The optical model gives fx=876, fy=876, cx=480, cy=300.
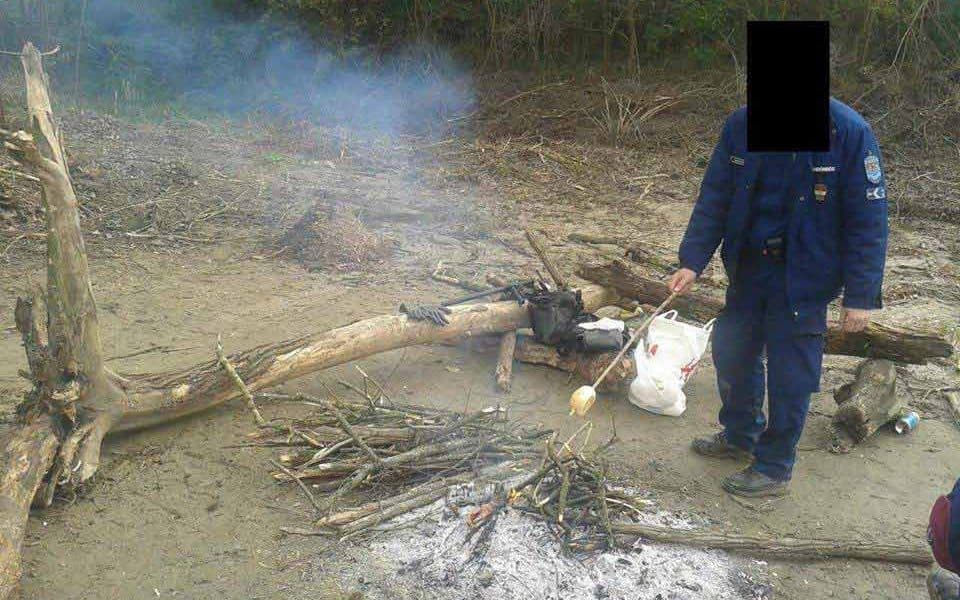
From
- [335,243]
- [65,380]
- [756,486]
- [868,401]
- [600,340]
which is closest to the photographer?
[65,380]

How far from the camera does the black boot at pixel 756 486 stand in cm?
395

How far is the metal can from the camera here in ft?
15.0

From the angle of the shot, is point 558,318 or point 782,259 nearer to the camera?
point 782,259

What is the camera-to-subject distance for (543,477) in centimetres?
368

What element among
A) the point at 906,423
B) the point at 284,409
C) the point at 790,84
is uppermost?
the point at 790,84

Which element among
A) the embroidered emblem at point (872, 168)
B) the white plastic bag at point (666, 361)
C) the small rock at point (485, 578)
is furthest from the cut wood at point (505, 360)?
the embroidered emblem at point (872, 168)

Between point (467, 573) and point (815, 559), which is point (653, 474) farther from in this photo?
point (467, 573)

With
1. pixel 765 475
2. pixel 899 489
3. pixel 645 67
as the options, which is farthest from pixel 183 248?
pixel 645 67

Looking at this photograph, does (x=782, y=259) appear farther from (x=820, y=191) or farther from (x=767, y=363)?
(x=767, y=363)

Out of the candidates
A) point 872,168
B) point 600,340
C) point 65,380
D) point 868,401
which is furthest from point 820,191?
point 65,380

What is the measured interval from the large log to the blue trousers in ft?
1.98

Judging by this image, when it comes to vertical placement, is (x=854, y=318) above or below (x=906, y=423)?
above

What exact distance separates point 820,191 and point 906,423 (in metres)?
1.74

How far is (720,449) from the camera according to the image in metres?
4.32
